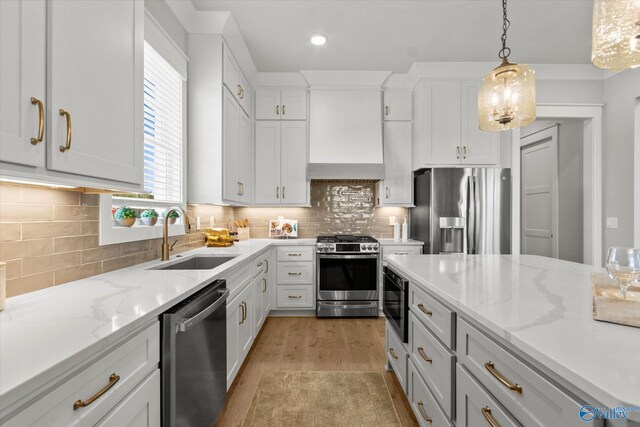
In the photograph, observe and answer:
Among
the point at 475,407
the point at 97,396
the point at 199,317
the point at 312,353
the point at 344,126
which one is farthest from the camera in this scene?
the point at 344,126

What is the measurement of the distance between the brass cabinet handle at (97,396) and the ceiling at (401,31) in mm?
2629

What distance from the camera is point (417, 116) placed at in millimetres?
3635

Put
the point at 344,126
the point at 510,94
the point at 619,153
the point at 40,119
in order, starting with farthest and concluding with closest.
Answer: the point at 344,126 < the point at 619,153 < the point at 510,94 < the point at 40,119

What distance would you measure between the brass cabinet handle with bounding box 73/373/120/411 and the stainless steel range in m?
2.62

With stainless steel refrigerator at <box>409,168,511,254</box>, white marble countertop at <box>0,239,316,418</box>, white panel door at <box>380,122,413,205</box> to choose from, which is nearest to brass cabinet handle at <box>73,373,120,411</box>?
white marble countertop at <box>0,239,316,418</box>

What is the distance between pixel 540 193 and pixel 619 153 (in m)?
1.24

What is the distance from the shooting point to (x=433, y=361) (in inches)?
54.8

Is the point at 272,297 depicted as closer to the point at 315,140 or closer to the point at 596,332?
the point at 315,140

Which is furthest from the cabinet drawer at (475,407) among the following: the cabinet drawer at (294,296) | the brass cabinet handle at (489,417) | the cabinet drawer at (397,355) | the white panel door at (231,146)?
the cabinet drawer at (294,296)

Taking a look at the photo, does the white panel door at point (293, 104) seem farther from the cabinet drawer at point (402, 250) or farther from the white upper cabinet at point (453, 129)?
the cabinet drawer at point (402, 250)

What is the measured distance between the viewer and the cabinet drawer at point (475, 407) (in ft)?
2.97

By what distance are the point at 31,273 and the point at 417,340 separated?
1.78 meters

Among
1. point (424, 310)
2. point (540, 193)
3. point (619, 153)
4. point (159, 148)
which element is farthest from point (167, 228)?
point (540, 193)

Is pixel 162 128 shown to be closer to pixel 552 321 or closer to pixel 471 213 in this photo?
pixel 552 321
